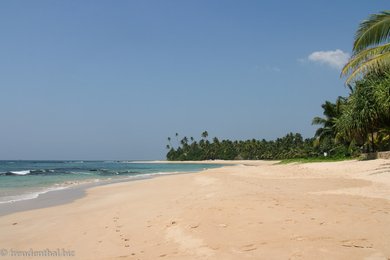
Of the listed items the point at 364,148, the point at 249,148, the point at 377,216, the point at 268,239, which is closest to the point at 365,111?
the point at 364,148

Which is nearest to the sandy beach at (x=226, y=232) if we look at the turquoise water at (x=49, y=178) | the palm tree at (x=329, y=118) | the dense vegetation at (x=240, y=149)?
the turquoise water at (x=49, y=178)

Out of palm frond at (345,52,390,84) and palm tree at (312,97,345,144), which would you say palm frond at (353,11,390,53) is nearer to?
palm frond at (345,52,390,84)

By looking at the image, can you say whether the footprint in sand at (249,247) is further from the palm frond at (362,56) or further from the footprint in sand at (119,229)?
the palm frond at (362,56)

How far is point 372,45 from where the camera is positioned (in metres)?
14.6

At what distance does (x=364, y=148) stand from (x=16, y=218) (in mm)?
44782

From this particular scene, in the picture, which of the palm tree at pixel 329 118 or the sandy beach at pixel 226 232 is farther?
the palm tree at pixel 329 118

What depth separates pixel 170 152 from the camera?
17125cm

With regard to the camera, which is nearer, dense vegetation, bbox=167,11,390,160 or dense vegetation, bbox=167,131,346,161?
dense vegetation, bbox=167,11,390,160

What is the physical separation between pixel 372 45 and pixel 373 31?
683mm

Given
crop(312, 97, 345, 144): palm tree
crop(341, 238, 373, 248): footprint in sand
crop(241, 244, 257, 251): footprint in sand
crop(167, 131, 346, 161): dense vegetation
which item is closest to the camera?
crop(341, 238, 373, 248): footprint in sand

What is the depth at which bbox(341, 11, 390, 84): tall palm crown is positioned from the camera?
14.1 metres

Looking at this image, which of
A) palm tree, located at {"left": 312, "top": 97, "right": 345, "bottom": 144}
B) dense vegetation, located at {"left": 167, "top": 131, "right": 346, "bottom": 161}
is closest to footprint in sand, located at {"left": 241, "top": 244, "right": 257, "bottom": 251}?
palm tree, located at {"left": 312, "top": 97, "right": 345, "bottom": 144}

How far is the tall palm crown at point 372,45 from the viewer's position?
14.1 meters

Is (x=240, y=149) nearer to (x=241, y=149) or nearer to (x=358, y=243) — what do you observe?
(x=241, y=149)
